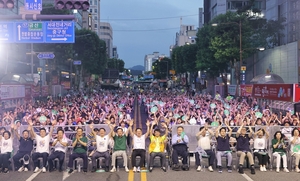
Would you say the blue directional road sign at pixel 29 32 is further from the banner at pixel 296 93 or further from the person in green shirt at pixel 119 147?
the banner at pixel 296 93

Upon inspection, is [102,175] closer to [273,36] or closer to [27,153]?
[27,153]

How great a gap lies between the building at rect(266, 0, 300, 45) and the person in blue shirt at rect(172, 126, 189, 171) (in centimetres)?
3813

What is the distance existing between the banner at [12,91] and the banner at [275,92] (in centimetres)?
1738

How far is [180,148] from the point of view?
37.5 ft

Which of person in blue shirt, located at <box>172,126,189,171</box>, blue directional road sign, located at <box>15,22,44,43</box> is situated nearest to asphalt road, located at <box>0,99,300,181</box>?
person in blue shirt, located at <box>172,126,189,171</box>

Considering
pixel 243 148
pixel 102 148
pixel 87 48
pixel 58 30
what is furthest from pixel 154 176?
pixel 87 48

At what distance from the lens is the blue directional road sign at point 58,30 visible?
21.3 meters

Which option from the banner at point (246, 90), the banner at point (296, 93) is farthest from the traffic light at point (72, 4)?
the banner at point (246, 90)

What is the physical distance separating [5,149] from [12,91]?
17574 mm

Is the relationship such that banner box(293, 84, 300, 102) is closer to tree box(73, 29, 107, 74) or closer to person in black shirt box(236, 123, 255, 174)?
person in black shirt box(236, 123, 255, 174)

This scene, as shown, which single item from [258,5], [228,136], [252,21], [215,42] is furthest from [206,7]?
[228,136]

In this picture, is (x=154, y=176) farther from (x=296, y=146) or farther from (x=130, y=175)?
(x=296, y=146)

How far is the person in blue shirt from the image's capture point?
1131cm

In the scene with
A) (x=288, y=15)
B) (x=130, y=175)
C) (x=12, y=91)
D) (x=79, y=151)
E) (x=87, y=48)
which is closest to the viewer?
(x=130, y=175)
